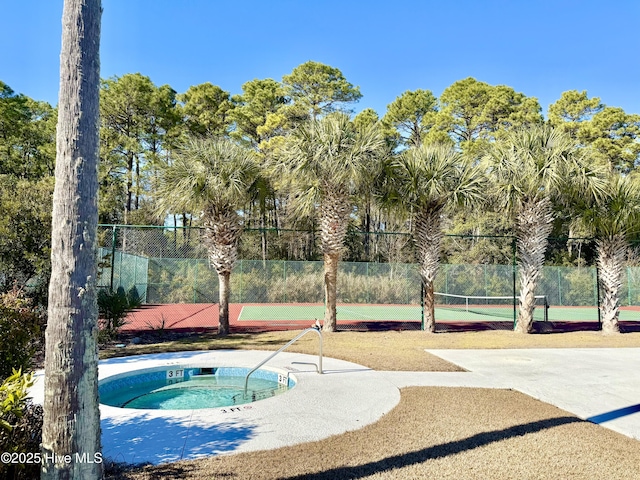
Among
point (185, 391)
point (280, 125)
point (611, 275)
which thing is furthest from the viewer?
point (280, 125)

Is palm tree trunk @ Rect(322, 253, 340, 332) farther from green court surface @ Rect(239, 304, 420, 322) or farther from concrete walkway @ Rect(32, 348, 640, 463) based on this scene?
green court surface @ Rect(239, 304, 420, 322)

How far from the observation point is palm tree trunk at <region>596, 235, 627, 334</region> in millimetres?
13693

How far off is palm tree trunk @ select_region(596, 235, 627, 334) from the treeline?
1281cm

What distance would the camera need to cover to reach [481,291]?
77.6 feet

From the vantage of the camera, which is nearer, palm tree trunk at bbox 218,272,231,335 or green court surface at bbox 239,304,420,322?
palm tree trunk at bbox 218,272,231,335

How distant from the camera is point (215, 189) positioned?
38.2ft

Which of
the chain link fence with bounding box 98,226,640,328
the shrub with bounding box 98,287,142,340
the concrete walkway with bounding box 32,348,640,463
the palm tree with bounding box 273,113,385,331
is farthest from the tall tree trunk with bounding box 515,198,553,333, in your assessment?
the shrub with bounding box 98,287,142,340

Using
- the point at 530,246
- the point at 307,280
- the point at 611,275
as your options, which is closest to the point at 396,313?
the point at 307,280

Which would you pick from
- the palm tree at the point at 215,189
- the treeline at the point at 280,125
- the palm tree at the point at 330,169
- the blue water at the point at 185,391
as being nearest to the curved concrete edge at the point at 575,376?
the blue water at the point at 185,391

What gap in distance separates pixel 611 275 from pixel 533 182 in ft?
13.7

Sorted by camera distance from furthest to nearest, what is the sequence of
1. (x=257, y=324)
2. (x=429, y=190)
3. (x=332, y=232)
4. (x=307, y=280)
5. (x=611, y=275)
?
(x=307, y=280)
(x=257, y=324)
(x=611, y=275)
(x=332, y=232)
(x=429, y=190)

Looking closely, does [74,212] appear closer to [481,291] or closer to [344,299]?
[344,299]

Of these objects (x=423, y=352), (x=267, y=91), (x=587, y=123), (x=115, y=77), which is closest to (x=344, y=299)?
(x=423, y=352)

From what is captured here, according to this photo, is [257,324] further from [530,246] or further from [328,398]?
[328,398]
